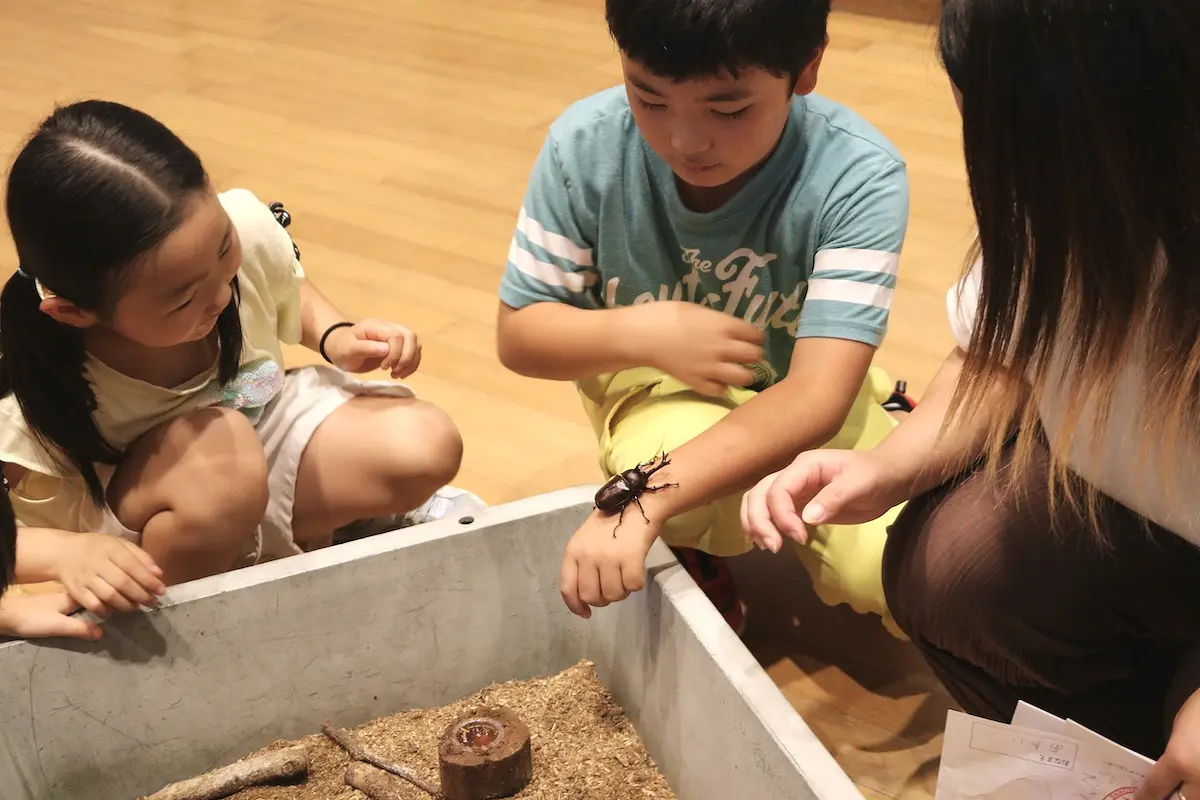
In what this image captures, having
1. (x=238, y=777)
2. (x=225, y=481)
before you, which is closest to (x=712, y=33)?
(x=225, y=481)

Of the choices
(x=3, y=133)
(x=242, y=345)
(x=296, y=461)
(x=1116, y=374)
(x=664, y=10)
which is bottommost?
(x=3, y=133)

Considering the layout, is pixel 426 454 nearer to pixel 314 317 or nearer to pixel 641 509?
pixel 314 317

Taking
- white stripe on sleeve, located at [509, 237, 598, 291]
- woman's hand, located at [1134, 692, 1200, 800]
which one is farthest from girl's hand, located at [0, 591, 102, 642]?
woman's hand, located at [1134, 692, 1200, 800]

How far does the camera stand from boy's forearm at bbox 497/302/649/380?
1091 mm

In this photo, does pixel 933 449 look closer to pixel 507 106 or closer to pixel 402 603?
pixel 402 603

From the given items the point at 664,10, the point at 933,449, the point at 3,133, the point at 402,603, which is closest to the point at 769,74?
the point at 664,10

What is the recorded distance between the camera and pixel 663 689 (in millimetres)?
967

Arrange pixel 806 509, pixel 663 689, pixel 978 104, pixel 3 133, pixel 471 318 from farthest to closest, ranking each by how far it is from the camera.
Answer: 1. pixel 3 133
2. pixel 471 318
3. pixel 663 689
4. pixel 806 509
5. pixel 978 104

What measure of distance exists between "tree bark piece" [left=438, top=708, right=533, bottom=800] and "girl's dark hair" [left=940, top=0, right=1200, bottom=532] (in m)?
0.50

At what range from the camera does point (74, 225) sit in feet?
3.04

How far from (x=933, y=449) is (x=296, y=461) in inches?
24.8

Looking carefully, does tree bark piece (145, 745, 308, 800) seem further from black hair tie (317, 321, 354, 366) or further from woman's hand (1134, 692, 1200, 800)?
woman's hand (1134, 692, 1200, 800)

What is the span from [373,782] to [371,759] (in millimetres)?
29

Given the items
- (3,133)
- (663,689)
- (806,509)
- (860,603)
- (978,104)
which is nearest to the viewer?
(978,104)
